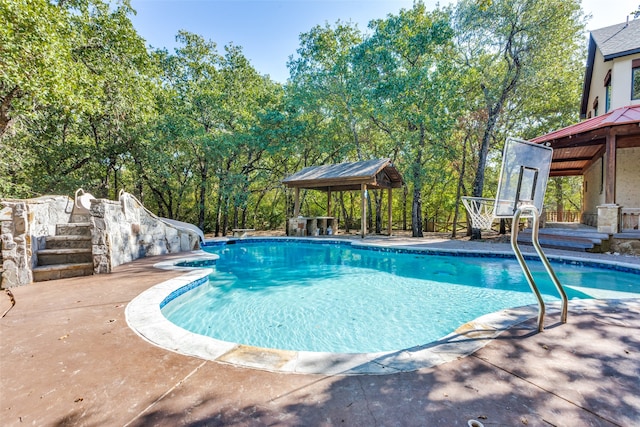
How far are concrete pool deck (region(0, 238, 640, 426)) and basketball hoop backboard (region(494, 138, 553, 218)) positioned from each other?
58.6 inches

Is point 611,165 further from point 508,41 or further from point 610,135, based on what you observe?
point 508,41

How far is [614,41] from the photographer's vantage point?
34.5 ft

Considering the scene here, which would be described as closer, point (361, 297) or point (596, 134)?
point (361, 297)

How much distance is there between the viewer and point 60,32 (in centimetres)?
820

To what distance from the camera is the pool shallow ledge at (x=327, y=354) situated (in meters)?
2.15

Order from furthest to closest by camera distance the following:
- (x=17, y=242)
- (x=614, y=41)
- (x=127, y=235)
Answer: (x=614, y=41), (x=127, y=235), (x=17, y=242)

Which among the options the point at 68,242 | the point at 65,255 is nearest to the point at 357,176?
the point at 68,242

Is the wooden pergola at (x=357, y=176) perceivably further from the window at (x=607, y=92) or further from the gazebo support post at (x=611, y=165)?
the window at (x=607, y=92)

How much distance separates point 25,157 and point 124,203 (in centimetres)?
1024

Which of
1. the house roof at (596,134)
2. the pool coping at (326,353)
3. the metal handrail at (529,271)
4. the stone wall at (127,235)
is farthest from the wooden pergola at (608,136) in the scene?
the stone wall at (127,235)

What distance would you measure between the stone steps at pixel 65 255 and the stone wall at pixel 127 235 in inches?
10.3

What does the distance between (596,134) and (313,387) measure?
11.5m

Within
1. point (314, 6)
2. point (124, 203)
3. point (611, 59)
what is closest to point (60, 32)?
point (124, 203)

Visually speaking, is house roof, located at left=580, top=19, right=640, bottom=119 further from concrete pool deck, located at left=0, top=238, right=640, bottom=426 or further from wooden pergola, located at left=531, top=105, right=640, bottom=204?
concrete pool deck, located at left=0, top=238, right=640, bottom=426
